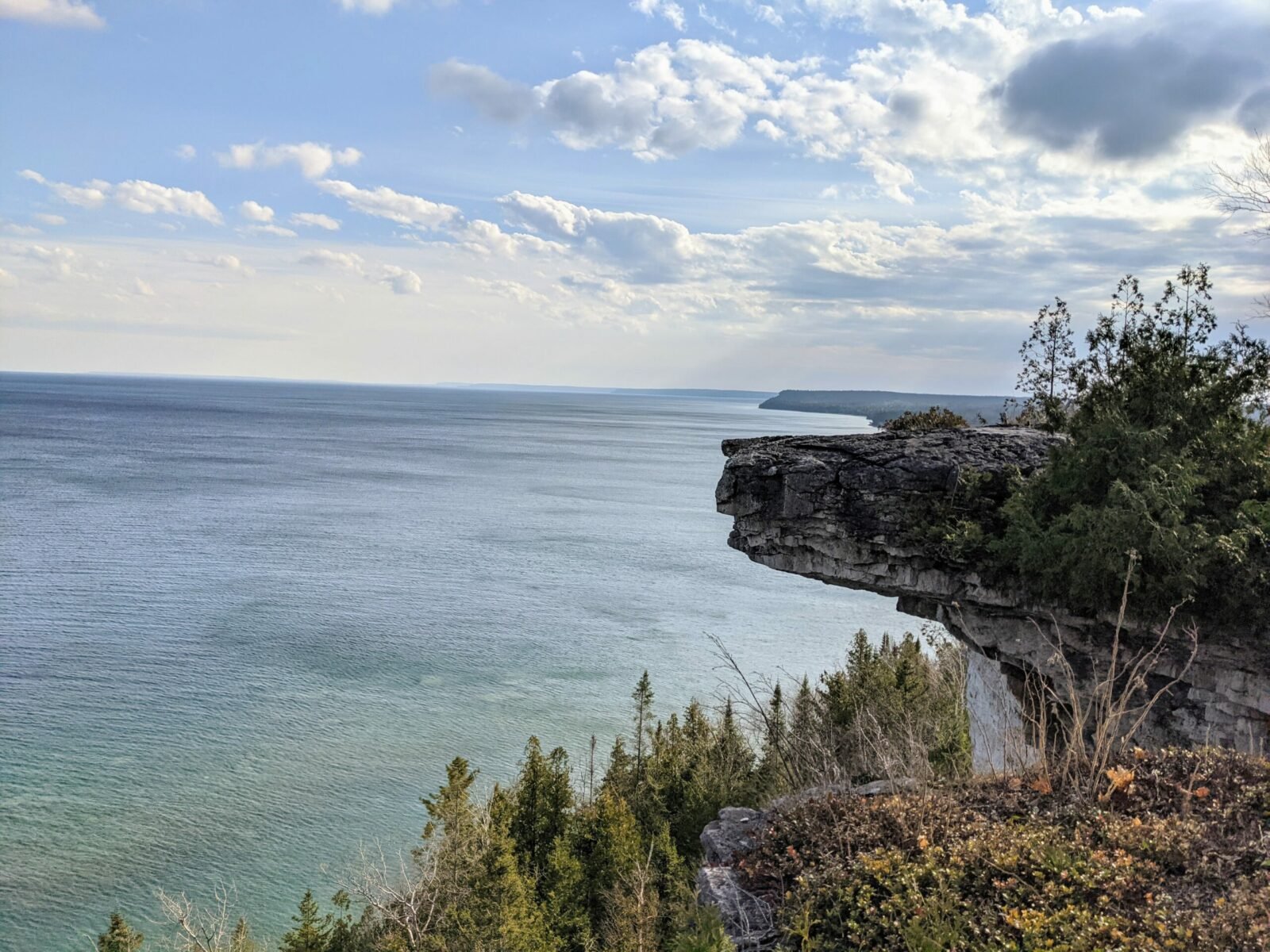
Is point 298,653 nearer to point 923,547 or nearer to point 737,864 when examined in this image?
point 923,547

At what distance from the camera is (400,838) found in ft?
73.5

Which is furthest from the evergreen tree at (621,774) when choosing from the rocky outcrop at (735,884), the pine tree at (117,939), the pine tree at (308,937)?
the rocky outcrop at (735,884)

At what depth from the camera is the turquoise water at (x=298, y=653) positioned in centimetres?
2170

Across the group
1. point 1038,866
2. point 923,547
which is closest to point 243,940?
point 923,547

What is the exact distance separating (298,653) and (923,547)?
27.8 meters

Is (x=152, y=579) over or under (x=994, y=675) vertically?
under

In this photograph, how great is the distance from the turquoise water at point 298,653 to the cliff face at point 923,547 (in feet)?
48.6

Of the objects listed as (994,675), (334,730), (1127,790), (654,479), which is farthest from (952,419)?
(654,479)

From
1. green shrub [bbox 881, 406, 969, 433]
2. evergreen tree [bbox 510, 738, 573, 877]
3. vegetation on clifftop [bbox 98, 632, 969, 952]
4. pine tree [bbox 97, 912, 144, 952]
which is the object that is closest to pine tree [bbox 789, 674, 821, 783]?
vegetation on clifftop [bbox 98, 632, 969, 952]

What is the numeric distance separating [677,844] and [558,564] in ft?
86.2

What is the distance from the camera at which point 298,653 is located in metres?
33.6

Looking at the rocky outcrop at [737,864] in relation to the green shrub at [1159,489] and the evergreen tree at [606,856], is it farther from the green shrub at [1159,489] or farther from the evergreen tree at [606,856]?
the evergreen tree at [606,856]

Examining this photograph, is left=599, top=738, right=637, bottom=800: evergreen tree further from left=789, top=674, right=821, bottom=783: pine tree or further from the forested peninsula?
left=789, top=674, right=821, bottom=783: pine tree

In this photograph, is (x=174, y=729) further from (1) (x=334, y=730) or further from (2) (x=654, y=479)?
(2) (x=654, y=479)
